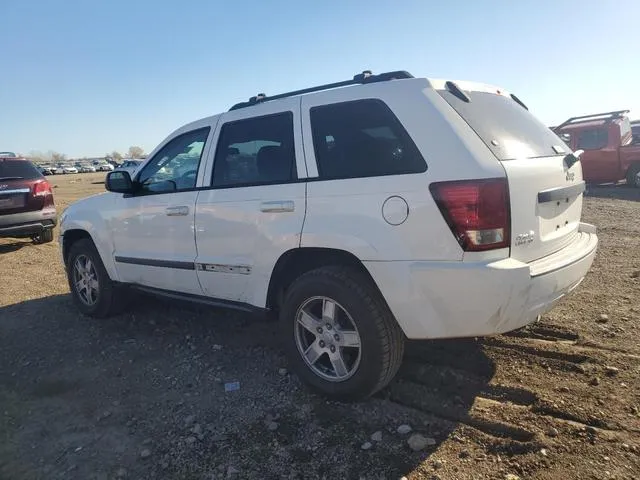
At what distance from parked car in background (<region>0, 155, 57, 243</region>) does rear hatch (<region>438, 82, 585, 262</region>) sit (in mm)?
8126

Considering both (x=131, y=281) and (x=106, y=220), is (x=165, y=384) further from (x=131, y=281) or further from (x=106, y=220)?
(x=106, y=220)

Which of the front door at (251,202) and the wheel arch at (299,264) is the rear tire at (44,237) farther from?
the wheel arch at (299,264)

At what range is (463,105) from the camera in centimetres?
297

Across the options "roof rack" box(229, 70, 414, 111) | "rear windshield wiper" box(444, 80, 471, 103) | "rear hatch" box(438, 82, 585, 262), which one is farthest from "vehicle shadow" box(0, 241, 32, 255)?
"rear hatch" box(438, 82, 585, 262)

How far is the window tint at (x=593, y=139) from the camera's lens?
13453 millimetres

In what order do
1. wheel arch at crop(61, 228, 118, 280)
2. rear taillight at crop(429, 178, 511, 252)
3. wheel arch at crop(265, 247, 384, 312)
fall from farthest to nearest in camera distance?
wheel arch at crop(61, 228, 118, 280)
wheel arch at crop(265, 247, 384, 312)
rear taillight at crop(429, 178, 511, 252)

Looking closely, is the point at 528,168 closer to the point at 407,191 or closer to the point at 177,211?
the point at 407,191

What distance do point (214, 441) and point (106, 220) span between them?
2.78m

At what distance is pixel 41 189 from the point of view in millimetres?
8867

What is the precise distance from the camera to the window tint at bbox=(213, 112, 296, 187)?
3.45m

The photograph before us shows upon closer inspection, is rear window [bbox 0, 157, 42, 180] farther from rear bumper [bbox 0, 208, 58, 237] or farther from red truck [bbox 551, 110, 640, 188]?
red truck [bbox 551, 110, 640, 188]

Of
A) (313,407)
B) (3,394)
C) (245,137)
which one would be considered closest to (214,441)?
(313,407)

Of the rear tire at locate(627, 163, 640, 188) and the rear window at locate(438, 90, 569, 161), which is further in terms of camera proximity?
the rear tire at locate(627, 163, 640, 188)

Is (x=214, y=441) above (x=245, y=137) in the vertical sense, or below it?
below
